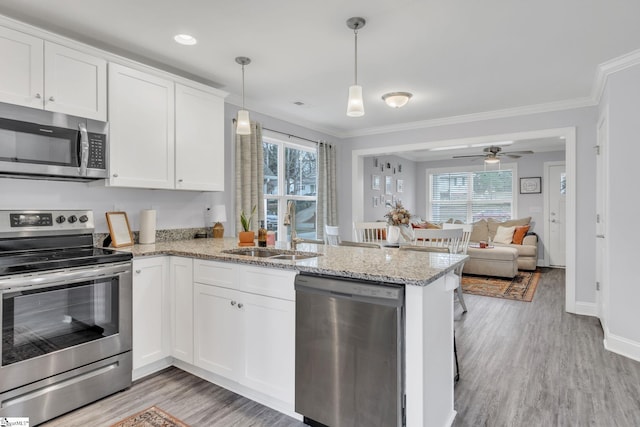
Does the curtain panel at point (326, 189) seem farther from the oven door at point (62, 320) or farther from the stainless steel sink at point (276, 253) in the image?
the oven door at point (62, 320)

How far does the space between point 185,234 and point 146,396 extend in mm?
1531

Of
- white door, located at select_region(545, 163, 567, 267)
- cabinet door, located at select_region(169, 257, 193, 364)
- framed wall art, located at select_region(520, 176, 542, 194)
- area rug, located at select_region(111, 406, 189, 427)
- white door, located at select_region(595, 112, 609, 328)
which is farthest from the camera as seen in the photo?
framed wall art, located at select_region(520, 176, 542, 194)

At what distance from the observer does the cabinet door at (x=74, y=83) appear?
2.32 meters

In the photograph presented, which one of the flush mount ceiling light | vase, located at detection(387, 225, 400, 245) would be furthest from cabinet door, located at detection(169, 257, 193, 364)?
the flush mount ceiling light

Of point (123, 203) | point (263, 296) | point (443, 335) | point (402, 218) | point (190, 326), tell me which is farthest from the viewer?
point (402, 218)

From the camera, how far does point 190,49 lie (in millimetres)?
2807

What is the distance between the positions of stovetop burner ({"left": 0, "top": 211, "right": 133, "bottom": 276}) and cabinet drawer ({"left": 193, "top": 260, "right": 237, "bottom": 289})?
0.46 m

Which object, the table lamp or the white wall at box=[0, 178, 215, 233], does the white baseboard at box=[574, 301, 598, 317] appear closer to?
the table lamp

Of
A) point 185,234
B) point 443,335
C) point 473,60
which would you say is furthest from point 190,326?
point 473,60

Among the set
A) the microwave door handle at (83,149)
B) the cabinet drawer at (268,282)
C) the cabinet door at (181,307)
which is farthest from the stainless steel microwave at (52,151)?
the cabinet drawer at (268,282)

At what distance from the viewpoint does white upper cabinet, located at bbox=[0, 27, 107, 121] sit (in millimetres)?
2148

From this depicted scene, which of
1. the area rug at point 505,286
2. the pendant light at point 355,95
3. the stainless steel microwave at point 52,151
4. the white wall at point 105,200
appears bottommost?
the area rug at point 505,286

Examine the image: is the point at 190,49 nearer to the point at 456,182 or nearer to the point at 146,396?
the point at 146,396

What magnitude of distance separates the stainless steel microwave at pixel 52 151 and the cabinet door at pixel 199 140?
0.64 meters
